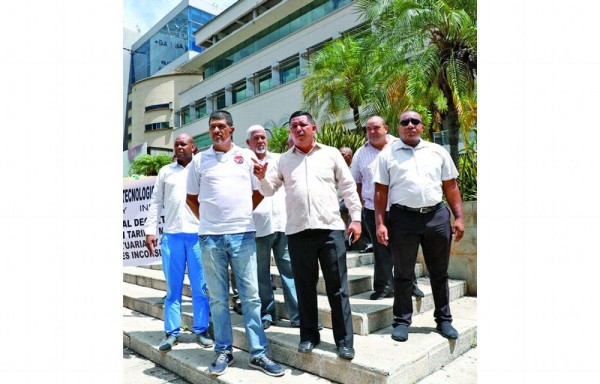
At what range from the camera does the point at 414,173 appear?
12.1 ft

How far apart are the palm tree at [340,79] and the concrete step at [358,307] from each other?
413 inches

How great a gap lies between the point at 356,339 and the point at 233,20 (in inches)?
1473

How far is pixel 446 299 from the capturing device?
3777mm

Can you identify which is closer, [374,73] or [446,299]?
[446,299]

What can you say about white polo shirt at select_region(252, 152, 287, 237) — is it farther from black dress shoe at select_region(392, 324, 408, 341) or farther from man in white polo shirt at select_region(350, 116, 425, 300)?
black dress shoe at select_region(392, 324, 408, 341)

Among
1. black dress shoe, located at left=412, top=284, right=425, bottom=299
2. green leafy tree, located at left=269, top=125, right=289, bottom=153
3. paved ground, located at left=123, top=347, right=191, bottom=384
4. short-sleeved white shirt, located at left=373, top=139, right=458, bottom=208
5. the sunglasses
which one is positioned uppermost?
green leafy tree, located at left=269, top=125, right=289, bottom=153

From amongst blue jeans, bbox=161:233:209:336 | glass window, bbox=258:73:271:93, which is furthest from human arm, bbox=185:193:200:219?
glass window, bbox=258:73:271:93

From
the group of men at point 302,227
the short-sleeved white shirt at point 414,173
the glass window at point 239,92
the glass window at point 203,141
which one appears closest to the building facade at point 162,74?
the glass window at point 203,141

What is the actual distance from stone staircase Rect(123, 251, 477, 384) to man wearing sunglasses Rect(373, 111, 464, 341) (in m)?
0.23

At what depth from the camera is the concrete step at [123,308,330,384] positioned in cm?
334

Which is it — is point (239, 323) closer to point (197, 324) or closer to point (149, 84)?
point (197, 324)

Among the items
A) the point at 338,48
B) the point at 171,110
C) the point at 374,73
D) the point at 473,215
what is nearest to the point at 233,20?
the point at 171,110

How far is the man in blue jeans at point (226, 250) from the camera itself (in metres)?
3.48

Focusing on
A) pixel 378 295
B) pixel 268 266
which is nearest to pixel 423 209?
pixel 378 295
